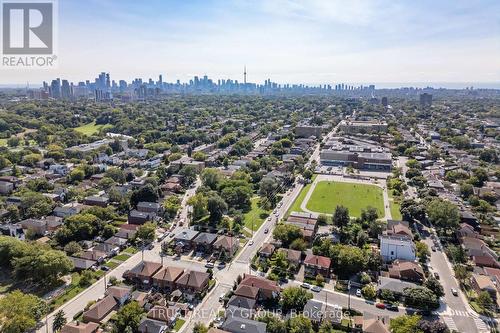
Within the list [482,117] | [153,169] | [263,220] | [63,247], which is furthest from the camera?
[482,117]

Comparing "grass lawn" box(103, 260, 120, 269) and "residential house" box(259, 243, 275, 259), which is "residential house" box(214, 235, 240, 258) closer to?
"residential house" box(259, 243, 275, 259)

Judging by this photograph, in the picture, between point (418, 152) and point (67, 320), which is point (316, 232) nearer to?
point (67, 320)

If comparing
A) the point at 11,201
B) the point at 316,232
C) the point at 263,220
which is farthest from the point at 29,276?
the point at 316,232

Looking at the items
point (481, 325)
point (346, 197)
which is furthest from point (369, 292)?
point (346, 197)

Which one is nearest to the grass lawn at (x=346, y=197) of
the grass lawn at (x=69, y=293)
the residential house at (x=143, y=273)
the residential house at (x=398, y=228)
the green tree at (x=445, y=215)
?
the residential house at (x=398, y=228)

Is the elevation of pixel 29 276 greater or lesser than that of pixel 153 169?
lesser

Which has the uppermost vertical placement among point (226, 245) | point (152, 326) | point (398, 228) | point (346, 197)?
point (346, 197)

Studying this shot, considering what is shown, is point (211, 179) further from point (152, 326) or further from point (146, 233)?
point (152, 326)
